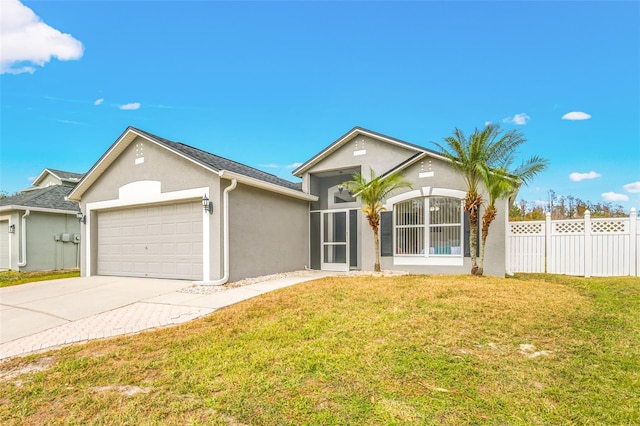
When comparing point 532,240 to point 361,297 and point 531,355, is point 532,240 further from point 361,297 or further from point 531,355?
point 531,355

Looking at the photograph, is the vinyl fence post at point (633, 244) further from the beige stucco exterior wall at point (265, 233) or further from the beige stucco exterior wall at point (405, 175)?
the beige stucco exterior wall at point (265, 233)

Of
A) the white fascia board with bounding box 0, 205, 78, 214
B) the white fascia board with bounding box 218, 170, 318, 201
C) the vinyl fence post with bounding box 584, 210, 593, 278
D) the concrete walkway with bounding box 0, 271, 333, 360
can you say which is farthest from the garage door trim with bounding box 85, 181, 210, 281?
the vinyl fence post with bounding box 584, 210, 593, 278

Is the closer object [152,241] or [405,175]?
[152,241]

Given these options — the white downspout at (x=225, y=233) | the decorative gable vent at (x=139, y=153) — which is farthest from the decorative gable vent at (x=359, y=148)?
the decorative gable vent at (x=139, y=153)

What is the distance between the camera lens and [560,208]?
80.5 feet

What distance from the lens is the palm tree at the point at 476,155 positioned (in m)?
9.70

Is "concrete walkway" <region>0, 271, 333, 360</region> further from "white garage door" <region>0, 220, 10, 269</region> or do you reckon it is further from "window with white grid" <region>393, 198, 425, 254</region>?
"white garage door" <region>0, 220, 10, 269</region>

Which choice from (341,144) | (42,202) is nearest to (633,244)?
(341,144)

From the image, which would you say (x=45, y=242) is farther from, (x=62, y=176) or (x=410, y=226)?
(x=410, y=226)

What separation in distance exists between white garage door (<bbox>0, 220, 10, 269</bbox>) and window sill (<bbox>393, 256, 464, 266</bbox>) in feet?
62.1

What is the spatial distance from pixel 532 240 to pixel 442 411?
35.4 ft

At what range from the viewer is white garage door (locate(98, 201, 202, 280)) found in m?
10.2

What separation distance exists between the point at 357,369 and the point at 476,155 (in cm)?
826

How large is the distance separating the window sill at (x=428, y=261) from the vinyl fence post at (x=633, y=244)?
522 cm
